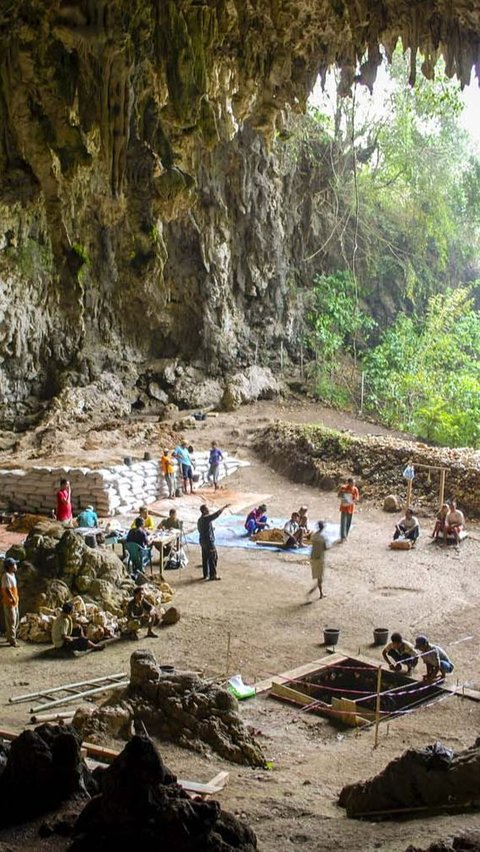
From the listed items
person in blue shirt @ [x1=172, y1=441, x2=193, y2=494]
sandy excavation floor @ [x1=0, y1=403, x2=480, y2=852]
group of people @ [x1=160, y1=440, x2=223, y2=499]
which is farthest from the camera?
person in blue shirt @ [x1=172, y1=441, x2=193, y2=494]

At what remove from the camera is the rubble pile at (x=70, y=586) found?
11.1m

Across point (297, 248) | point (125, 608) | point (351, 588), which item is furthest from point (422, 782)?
point (297, 248)

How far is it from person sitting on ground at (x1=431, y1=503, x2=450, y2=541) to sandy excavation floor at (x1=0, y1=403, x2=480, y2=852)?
0.24 meters

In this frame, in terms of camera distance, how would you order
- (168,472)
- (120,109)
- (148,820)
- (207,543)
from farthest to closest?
(168,472)
(120,109)
(207,543)
(148,820)

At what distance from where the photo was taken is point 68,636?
10586 mm

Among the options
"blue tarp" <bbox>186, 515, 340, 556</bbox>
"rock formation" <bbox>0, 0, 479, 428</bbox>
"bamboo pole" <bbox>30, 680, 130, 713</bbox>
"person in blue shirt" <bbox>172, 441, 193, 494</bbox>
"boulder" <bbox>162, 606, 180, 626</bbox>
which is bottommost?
"bamboo pole" <bbox>30, 680, 130, 713</bbox>

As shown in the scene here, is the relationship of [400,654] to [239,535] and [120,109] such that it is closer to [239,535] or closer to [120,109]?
[239,535]

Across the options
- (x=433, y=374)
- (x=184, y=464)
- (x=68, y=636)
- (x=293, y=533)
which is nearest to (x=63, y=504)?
(x=184, y=464)

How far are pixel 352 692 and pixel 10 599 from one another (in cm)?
426

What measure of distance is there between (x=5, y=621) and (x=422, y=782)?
6.53 m

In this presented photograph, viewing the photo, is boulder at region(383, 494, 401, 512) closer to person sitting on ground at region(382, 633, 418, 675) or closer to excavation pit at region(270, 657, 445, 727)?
excavation pit at region(270, 657, 445, 727)

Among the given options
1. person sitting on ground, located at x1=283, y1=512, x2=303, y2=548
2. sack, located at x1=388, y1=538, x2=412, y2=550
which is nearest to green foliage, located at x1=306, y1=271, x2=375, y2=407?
person sitting on ground, located at x1=283, y1=512, x2=303, y2=548

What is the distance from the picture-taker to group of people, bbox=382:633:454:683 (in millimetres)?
9469

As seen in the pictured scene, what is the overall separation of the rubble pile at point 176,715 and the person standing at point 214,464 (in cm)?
1134
